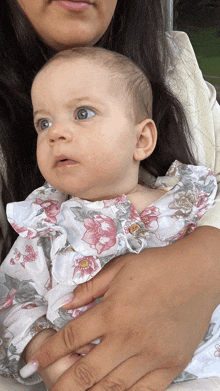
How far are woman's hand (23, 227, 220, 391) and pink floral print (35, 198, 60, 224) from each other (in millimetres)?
170

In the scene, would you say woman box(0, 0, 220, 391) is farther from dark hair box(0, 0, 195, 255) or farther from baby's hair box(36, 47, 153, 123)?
baby's hair box(36, 47, 153, 123)

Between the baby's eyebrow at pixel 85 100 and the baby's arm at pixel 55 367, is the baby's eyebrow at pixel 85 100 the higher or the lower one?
the higher one

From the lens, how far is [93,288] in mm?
919

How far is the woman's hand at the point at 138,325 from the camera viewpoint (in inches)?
33.2

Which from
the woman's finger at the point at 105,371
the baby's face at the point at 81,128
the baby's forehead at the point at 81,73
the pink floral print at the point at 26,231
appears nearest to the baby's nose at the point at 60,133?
the baby's face at the point at 81,128

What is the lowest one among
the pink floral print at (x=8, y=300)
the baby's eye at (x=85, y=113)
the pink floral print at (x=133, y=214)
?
the pink floral print at (x=8, y=300)

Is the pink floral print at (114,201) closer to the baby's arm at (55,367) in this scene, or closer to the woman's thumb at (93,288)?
the woman's thumb at (93,288)

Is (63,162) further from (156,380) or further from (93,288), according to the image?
(156,380)

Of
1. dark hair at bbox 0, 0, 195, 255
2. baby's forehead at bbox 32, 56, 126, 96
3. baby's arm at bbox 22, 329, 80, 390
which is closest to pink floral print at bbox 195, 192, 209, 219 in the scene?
dark hair at bbox 0, 0, 195, 255

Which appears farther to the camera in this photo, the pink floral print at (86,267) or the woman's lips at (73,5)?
the woman's lips at (73,5)

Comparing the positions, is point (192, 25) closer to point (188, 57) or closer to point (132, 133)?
point (188, 57)

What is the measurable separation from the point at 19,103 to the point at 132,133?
0.42 metres

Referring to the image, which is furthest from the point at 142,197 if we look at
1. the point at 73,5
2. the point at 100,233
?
the point at 73,5

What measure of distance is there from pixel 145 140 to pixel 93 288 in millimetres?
382
